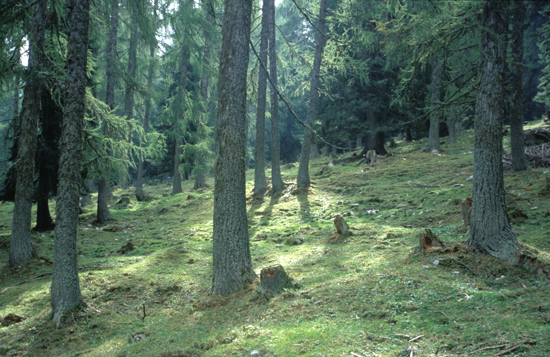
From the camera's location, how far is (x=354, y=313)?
15.4 ft

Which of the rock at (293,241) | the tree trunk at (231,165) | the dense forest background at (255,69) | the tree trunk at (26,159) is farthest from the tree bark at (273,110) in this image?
the tree trunk at (231,165)

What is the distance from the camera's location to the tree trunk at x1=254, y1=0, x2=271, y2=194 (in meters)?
15.2

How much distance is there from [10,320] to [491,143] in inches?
337

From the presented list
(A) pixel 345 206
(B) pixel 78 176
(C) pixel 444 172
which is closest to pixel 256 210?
(A) pixel 345 206

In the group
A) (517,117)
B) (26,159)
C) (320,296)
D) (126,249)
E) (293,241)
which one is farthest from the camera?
(517,117)

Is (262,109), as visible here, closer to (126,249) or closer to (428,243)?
(126,249)

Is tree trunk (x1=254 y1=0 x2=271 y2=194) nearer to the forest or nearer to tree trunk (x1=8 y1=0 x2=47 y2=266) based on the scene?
the forest

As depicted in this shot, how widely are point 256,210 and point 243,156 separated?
26.1 feet

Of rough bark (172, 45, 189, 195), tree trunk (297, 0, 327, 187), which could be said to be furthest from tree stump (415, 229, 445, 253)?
rough bark (172, 45, 189, 195)

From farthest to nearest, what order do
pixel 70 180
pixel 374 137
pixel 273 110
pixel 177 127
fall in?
pixel 177 127, pixel 374 137, pixel 273 110, pixel 70 180

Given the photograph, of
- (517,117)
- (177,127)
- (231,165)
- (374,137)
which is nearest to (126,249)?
(231,165)

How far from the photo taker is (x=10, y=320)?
5.94 meters

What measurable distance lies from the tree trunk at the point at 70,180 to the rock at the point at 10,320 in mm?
766

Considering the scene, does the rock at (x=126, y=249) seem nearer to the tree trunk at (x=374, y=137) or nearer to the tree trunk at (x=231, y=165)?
the tree trunk at (x=231, y=165)
